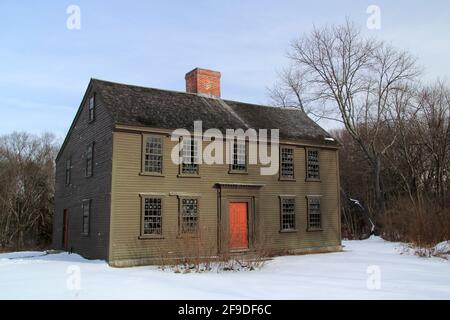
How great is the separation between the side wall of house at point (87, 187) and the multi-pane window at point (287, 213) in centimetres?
838

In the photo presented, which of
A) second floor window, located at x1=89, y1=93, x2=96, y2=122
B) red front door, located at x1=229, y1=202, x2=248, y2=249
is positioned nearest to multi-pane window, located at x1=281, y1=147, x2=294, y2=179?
red front door, located at x1=229, y1=202, x2=248, y2=249

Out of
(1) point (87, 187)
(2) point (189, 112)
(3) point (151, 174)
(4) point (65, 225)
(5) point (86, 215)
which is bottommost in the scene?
(4) point (65, 225)

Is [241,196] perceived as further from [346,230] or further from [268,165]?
[346,230]

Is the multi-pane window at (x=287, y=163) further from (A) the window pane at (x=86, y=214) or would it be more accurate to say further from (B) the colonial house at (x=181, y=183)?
(A) the window pane at (x=86, y=214)

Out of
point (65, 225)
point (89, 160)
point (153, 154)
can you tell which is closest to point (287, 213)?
point (153, 154)

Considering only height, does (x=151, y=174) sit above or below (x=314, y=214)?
above

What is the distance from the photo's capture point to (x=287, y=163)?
21.8m

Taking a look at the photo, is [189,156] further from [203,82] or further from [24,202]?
[24,202]

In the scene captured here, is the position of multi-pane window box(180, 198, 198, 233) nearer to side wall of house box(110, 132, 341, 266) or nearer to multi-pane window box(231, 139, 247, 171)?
side wall of house box(110, 132, 341, 266)

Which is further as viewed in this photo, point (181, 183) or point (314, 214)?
point (314, 214)

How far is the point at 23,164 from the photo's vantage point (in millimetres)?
44562

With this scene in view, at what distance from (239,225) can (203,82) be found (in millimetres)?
7963

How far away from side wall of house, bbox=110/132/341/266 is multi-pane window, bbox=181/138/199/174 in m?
0.33
